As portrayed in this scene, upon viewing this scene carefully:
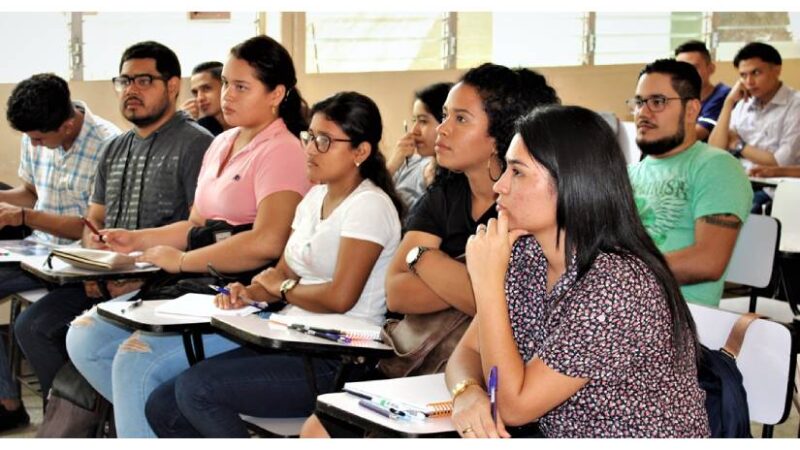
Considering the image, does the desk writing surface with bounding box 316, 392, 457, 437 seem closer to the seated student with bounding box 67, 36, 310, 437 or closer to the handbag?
the handbag

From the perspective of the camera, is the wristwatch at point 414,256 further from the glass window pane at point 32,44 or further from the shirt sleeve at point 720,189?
the glass window pane at point 32,44

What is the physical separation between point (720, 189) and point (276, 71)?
1.49 m

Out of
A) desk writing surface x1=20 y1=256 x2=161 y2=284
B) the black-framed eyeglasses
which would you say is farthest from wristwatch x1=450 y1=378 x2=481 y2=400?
desk writing surface x1=20 y1=256 x2=161 y2=284

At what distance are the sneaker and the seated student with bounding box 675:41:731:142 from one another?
3.85m

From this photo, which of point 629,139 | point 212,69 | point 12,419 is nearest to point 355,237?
point 12,419

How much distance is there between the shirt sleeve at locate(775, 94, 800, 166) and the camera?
6.34m

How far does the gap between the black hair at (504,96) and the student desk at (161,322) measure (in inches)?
36.6

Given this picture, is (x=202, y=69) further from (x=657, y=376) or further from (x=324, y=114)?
(x=657, y=376)

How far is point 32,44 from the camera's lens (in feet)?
19.0

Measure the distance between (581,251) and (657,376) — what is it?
26 cm

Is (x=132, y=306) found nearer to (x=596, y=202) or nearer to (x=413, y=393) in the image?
(x=413, y=393)

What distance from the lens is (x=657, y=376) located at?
75.7 inches

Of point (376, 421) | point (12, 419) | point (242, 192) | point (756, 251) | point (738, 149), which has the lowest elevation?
point (12, 419)
